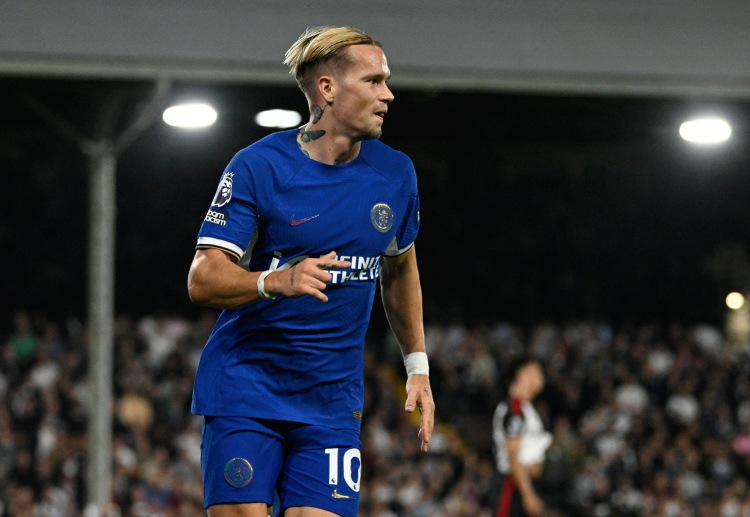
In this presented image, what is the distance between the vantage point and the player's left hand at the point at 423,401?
152 inches

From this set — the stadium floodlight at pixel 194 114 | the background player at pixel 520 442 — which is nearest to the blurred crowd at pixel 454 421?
the background player at pixel 520 442

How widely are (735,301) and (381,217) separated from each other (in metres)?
22.4

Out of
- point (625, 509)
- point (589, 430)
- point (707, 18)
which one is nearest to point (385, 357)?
point (589, 430)

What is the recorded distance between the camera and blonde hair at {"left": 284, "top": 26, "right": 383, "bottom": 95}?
3740 mm

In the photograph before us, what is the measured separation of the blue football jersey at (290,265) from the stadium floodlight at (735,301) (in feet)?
72.4

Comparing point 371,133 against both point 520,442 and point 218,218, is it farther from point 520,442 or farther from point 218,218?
point 520,442

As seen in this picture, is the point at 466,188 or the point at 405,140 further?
the point at 466,188

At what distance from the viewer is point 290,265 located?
3.65m

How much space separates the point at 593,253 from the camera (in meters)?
24.0

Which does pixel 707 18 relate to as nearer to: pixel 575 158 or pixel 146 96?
pixel 146 96

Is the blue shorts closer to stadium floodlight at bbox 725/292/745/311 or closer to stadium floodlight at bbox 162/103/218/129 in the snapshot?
stadium floodlight at bbox 162/103/218/129

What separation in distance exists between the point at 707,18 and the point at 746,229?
46.3 feet

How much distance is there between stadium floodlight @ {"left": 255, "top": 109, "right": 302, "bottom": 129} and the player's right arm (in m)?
9.39

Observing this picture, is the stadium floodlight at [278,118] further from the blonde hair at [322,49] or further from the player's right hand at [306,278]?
the player's right hand at [306,278]
